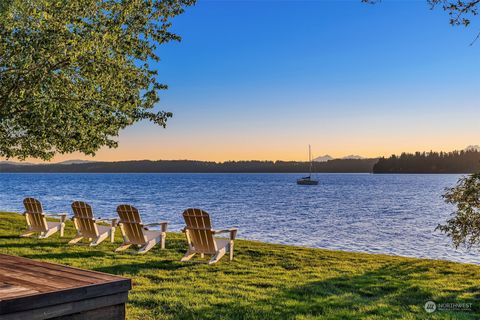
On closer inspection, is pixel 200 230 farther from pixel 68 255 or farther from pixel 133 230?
pixel 68 255

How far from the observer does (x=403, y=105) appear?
160 feet

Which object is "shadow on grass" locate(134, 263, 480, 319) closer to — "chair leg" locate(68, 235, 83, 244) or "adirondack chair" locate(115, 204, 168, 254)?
"adirondack chair" locate(115, 204, 168, 254)

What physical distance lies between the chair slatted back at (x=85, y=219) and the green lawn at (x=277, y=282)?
1.54 ft

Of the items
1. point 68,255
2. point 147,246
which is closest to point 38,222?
point 68,255

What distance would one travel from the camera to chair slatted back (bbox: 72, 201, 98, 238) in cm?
1166

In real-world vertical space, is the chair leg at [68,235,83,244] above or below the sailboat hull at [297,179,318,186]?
above

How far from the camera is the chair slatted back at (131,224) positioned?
10.8m

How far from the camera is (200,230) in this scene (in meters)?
9.70

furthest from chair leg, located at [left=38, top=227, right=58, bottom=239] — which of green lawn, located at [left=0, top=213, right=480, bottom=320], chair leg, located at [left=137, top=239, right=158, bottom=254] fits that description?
chair leg, located at [left=137, top=239, right=158, bottom=254]

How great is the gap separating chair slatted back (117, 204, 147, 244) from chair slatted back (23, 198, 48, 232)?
2967 millimetres

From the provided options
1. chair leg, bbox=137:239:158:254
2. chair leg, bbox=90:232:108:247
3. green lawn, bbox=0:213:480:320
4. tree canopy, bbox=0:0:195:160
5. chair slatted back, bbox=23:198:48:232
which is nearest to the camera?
green lawn, bbox=0:213:480:320

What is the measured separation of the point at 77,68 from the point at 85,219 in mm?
4688

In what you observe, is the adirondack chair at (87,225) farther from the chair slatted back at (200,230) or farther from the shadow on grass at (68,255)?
the chair slatted back at (200,230)

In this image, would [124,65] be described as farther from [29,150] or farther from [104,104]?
[29,150]
